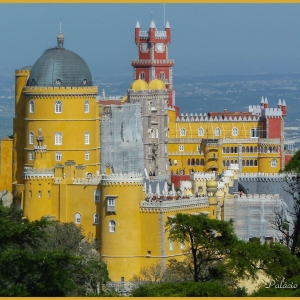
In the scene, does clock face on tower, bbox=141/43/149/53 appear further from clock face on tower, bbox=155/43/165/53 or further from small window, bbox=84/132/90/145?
small window, bbox=84/132/90/145

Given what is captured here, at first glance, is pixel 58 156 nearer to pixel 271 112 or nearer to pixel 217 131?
pixel 217 131

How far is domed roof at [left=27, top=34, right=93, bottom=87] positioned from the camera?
403ft

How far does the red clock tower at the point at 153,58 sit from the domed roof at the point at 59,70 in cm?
3486

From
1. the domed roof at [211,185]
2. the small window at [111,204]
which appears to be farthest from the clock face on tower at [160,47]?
the small window at [111,204]

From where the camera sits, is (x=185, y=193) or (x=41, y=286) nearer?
(x=41, y=286)

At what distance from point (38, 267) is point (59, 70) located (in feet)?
115

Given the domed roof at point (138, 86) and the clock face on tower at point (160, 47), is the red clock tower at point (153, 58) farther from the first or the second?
the domed roof at point (138, 86)

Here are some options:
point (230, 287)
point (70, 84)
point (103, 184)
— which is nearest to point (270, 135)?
point (70, 84)

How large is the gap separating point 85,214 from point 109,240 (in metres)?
3.90

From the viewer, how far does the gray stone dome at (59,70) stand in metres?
123

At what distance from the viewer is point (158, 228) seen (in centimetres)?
10931

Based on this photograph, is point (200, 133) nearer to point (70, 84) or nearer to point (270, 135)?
point (270, 135)

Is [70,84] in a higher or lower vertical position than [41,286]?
higher

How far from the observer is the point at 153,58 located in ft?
525
